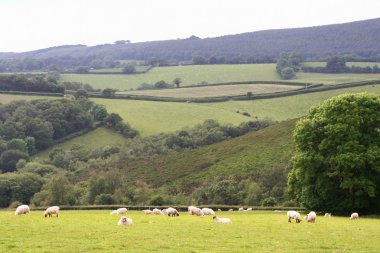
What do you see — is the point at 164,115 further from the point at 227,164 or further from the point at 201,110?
the point at 227,164

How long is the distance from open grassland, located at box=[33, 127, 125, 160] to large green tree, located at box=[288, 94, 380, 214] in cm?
10014

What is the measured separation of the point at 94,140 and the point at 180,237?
129 meters

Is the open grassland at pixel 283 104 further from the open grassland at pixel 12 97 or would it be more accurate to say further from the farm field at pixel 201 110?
the open grassland at pixel 12 97

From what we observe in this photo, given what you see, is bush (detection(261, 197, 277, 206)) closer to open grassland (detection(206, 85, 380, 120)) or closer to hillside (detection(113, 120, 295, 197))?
hillside (detection(113, 120, 295, 197))

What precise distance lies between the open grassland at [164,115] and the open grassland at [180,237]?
391 ft

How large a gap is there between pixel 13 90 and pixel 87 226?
16393 cm

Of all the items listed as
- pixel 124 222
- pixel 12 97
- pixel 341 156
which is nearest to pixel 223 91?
pixel 12 97

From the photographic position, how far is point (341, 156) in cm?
4819

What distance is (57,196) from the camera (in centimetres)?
7644

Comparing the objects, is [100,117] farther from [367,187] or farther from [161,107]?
[367,187]

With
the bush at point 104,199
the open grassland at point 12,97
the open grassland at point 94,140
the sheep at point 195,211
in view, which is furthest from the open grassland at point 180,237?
the open grassland at point 12,97

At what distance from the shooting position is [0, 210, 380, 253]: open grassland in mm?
24013

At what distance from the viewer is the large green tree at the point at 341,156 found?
48.4 meters

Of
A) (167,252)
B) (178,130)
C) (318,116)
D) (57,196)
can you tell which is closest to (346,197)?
(318,116)
